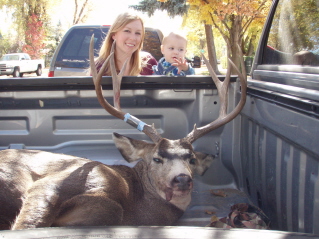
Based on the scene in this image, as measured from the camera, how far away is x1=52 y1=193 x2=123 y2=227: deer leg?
253 centimetres

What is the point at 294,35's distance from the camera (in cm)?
290

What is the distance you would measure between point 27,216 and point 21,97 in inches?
→ 47.7

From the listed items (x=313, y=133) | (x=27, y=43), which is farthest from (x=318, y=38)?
(x=27, y=43)

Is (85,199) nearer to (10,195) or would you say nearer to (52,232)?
(10,195)

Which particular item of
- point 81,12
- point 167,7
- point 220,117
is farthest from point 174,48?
point 81,12

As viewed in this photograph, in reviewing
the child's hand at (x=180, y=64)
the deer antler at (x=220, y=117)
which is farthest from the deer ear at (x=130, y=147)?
the child's hand at (x=180, y=64)

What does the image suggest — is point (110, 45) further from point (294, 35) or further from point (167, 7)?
point (167, 7)

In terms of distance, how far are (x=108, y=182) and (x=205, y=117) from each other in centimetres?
114

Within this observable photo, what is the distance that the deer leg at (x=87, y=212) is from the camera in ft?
8.29

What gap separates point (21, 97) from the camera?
3098 millimetres

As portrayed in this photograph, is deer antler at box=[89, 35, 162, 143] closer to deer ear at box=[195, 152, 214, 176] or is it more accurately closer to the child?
deer ear at box=[195, 152, 214, 176]

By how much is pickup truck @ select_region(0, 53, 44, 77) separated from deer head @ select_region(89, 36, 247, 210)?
27137 millimetres

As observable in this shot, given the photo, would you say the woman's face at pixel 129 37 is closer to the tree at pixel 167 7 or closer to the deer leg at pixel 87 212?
the deer leg at pixel 87 212

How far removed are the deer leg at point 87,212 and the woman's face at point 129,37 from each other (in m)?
2.17
